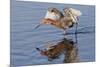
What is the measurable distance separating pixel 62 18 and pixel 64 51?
12.5 inches

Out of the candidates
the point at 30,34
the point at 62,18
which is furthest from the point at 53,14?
the point at 30,34

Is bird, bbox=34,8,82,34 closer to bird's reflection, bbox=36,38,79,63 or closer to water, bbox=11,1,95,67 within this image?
water, bbox=11,1,95,67

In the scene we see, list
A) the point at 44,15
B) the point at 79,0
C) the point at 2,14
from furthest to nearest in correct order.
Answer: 1. the point at 79,0
2. the point at 44,15
3. the point at 2,14

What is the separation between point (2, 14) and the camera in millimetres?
1863

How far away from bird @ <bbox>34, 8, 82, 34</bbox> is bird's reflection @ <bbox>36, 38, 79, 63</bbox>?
0.45ft

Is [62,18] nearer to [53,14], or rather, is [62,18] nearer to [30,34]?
[53,14]

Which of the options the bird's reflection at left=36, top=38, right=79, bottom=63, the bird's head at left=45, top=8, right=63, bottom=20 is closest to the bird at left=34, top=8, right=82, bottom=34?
the bird's head at left=45, top=8, right=63, bottom=20

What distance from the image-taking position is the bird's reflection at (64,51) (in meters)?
2.01

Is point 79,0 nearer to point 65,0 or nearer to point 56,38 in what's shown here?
point 65,0

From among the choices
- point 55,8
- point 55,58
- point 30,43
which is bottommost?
point 55,58

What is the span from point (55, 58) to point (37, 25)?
1.17 feet

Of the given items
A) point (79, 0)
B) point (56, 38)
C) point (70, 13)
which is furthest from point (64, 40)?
point (79, 0)

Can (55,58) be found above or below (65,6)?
below

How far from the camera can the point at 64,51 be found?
6.75 feet
